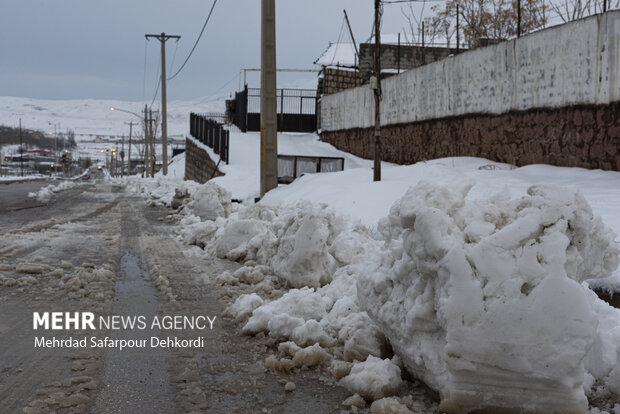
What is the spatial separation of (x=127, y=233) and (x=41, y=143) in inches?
7006

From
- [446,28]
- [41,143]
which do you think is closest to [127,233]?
[446,28]

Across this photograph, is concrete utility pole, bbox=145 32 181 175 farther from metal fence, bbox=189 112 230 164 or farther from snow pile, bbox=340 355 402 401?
snow pile, bbox=340 355 402 401

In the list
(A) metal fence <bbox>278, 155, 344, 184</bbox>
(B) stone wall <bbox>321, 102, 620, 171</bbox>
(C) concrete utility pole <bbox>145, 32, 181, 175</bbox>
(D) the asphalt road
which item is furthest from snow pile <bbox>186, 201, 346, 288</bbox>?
(C) concrete utility pole <bbox>145, 32, 181, 175</bbox>

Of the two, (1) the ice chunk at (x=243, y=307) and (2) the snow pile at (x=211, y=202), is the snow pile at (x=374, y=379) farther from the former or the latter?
(2) the snow pile at (x=211, y=202)

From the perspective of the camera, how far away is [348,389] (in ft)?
10.9

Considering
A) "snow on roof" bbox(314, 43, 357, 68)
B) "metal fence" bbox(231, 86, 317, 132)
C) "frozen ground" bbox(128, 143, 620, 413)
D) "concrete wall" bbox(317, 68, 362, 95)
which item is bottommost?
"frozen ground" bbox(128, 143, 620, 413)

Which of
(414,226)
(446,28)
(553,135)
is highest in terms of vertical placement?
(446,28)

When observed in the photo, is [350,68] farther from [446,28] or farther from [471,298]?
[471,298]

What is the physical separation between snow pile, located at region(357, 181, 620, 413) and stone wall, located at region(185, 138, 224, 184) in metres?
20.5

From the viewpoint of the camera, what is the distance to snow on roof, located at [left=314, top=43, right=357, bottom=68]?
108 feet

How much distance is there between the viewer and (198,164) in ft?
109

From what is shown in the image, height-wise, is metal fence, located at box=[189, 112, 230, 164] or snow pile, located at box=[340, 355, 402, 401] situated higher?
metal fence, located at box=[189, 112, 230, 164]

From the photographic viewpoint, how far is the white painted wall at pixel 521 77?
993 centimetres

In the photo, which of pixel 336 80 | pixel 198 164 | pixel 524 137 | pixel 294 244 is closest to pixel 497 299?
pixel 294 244
